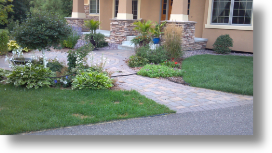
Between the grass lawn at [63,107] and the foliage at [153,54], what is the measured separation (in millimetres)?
3349

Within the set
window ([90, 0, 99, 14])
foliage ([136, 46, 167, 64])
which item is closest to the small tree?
foliage ([136, 46, 167, 64])

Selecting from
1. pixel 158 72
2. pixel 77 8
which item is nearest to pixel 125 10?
pixel 77 8

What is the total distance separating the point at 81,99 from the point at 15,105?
4.14 ft

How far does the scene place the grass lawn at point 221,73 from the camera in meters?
6.32

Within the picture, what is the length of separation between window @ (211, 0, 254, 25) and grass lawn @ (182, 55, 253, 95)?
8.37 feet

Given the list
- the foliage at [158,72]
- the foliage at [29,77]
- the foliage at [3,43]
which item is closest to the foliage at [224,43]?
the foliage at [158,72]

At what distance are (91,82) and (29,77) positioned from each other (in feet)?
4.82

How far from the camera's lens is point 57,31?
21.1ft

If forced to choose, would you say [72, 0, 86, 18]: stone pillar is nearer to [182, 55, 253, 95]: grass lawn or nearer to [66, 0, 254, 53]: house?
[66, 0, 254, 53]: house

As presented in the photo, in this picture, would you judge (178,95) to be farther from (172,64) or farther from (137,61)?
(137,61)

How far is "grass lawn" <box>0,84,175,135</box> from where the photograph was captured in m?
3.99

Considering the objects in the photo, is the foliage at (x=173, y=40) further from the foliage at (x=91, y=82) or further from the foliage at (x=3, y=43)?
the foliage at (x=3, y=43)

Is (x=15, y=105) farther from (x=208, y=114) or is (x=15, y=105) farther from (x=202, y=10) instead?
(x=202, y=10)
